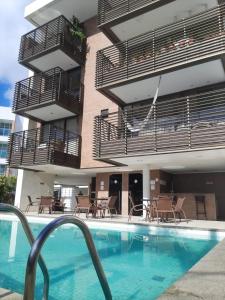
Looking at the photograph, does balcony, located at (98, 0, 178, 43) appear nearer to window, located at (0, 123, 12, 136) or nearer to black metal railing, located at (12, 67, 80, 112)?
black metal railing, located at (12, 67, 80, 112)

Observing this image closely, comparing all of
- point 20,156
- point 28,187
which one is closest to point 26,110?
point 20,156

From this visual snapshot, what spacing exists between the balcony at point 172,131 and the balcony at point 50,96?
14.3 feet

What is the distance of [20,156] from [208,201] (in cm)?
1109

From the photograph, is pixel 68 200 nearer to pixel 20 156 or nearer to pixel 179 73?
pixel 20 156

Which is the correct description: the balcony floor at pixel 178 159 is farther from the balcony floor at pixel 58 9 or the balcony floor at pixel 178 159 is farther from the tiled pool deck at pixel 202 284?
the balcony floor at pixel 58 9

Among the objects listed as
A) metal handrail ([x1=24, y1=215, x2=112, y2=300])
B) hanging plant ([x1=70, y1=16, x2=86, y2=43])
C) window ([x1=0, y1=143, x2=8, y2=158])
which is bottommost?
metal handrail ([x1=24, y1=215, x2=112, y2=300])

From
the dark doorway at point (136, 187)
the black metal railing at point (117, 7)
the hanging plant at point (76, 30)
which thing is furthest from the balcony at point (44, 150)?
the black metal railing at point (117, 7)

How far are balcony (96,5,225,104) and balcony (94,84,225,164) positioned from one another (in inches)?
33.3

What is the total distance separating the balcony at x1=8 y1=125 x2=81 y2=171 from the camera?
1551cm

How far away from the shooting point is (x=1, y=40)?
24219mm

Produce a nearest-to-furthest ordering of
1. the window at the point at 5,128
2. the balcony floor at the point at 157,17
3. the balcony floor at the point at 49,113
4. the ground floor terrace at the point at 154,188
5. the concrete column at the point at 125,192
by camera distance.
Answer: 1. the balcony floor at the point at 157,17
2. the ground floor terrace at the point at 154,188
3. the concrete column at the point at 125,192
4. the balcony floor at the point at 49,113
5. the window at the point at 5,128

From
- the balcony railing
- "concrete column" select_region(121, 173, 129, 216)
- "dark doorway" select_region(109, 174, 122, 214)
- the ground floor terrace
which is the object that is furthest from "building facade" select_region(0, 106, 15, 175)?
the balcony railing

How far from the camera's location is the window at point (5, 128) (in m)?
43.3

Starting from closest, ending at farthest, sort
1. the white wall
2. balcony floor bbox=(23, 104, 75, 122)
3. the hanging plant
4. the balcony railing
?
the balcony railing, balcony floor bbox=(23, 104, 75, 122), the hanging plant, the white wall
